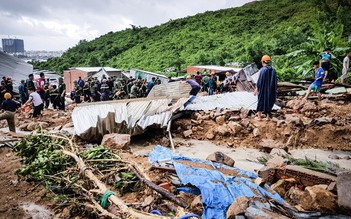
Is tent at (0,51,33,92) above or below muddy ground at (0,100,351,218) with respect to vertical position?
above

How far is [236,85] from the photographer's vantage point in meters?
11.4

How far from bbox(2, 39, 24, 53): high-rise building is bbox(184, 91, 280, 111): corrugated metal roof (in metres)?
92.1

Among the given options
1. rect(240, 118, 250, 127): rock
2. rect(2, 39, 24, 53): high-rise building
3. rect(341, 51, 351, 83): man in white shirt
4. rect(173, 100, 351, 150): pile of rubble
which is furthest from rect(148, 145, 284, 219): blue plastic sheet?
rect(2, 39, 24, 53): high-rise building

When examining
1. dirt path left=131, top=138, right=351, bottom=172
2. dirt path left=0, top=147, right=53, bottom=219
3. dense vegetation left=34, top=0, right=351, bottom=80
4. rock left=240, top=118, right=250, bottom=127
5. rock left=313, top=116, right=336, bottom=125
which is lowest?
dirt path left=0, top=147, right=53, bottom=219

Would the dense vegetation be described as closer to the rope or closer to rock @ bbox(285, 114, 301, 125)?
Result: rock @ bbox(285, 114, 301, 125)

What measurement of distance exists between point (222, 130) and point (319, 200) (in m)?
3.44

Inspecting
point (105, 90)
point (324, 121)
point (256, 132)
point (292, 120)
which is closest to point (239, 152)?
point (256, 132)

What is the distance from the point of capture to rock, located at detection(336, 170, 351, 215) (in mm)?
2324

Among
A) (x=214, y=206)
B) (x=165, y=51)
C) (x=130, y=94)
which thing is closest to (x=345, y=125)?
(x=214, y=206)


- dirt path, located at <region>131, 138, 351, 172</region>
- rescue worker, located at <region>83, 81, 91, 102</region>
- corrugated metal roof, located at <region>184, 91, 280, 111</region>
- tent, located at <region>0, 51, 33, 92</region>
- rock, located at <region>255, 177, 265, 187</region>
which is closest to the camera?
rock, located at <region>255, 177, 265, 187</region>

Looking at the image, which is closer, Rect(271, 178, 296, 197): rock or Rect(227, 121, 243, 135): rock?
Rect(271, 178, 296, 197): rock

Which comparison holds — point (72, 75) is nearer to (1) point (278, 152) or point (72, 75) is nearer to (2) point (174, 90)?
(2) point (174, 90)

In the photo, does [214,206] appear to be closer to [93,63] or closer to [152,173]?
[152,173]

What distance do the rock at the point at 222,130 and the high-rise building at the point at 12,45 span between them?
93516mm
